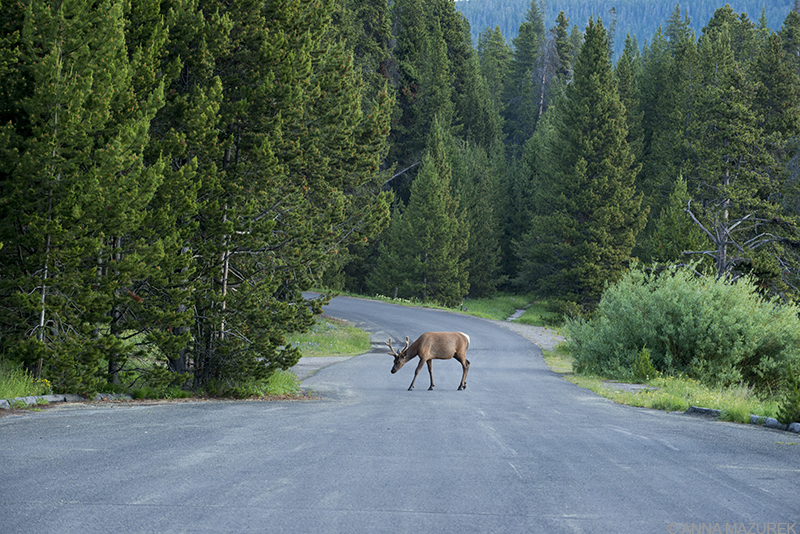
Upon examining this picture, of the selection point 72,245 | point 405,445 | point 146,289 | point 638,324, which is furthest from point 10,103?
point 638,324

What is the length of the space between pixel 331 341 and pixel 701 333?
17.8 metres

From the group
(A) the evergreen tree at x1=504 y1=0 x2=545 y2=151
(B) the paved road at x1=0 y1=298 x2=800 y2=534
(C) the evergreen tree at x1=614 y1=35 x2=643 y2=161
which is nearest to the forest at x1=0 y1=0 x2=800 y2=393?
(B) the paved road at x1=0 y1=298 x2=800 y2=534

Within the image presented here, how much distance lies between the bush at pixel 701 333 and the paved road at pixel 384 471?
7633 mm

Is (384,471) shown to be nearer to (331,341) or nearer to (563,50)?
(331,341)

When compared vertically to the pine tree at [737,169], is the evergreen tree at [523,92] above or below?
above

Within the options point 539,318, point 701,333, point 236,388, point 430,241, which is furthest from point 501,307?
point 236,388

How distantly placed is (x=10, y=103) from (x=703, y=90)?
56108 millimetres

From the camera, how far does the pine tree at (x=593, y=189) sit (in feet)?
164

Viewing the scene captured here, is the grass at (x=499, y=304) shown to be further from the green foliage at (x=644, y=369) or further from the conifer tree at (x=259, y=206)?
the conifer tree at (x=259, y=206)

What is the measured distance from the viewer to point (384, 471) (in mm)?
7422

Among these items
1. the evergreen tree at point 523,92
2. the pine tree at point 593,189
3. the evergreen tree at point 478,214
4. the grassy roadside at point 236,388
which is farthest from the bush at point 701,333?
the evergreen tree at point 523,92

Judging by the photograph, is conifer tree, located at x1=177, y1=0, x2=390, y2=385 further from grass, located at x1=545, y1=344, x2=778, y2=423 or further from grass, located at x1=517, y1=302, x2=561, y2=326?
grass, located at x1=517, y1=302, x2=561, y2=326

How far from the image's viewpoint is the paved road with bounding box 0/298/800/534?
5613 mm

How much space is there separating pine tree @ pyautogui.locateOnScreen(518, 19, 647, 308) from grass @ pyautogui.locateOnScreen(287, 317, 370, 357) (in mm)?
19947
